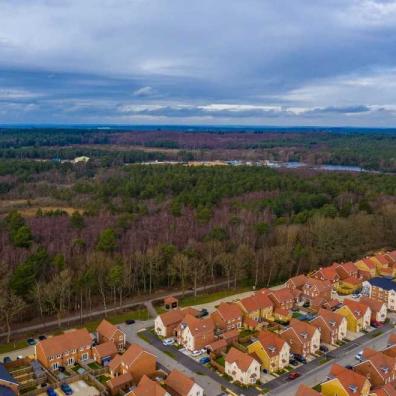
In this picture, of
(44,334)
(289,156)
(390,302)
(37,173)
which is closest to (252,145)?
(289,156)

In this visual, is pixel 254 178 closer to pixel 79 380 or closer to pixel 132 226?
pixel 132 226

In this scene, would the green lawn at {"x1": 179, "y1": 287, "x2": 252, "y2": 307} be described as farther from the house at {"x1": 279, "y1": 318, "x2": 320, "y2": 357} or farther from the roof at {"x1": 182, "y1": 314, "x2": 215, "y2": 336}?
the house at {"x1": 279, "y1": 318, "x2": 320, "y2": 357}

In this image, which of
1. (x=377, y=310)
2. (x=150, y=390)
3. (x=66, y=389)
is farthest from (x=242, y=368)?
(x=377, y=310)

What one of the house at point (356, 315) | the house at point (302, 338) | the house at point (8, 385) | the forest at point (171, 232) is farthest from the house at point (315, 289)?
the house at point (8, 385)

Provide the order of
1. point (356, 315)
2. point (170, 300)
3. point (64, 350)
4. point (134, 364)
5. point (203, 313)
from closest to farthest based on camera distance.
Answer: point (134, 364) < point (64, 350) < point (356, 315) < point (203, 313) < point (170, 300)

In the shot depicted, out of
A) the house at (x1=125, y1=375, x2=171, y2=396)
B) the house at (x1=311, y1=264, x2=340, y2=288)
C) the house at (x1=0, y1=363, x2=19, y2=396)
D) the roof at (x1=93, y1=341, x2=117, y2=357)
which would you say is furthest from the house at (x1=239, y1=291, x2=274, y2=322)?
the house at (x1=0, y1=363, x2=19, y2=396)

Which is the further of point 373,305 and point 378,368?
point 373,305

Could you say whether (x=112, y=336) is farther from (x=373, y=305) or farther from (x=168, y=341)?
(x=373, y=305)
